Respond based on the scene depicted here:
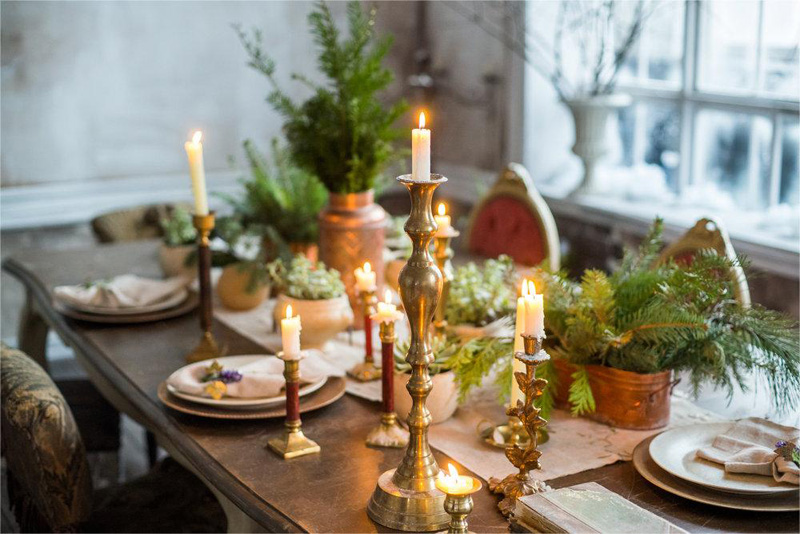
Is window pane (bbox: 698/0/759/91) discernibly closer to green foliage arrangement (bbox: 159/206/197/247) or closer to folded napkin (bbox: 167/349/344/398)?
green foliage arrangement (bbox: 159/206/197/247)

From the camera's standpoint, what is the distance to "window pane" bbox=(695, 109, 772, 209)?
10.7 feet

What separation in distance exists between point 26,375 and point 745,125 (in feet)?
8.33

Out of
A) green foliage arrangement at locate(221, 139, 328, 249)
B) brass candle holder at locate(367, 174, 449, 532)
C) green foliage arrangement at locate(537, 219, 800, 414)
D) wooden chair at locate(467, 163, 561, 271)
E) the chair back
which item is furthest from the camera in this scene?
wooden chair at locate(467, 163, 561, 271)

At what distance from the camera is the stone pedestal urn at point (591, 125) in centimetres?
349

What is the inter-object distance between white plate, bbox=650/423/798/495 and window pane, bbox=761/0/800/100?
1916mm

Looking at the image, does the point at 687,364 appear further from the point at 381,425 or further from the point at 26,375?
the point at 26,375

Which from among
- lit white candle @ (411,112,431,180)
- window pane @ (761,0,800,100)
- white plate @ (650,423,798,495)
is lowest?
white plate @ (650,423,798,495)

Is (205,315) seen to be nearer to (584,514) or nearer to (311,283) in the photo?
(311,283)

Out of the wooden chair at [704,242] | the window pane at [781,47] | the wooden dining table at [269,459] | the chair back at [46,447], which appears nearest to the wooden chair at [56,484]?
the chair back at [46,447]

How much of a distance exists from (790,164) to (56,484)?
99.0 inches

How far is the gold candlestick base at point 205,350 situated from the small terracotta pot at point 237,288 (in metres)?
0.34

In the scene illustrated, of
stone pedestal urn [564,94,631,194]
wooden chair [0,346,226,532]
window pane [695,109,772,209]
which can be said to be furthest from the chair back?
window pane [695,109,772,209]

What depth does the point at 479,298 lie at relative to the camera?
6.50ft

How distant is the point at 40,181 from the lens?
3932mm
